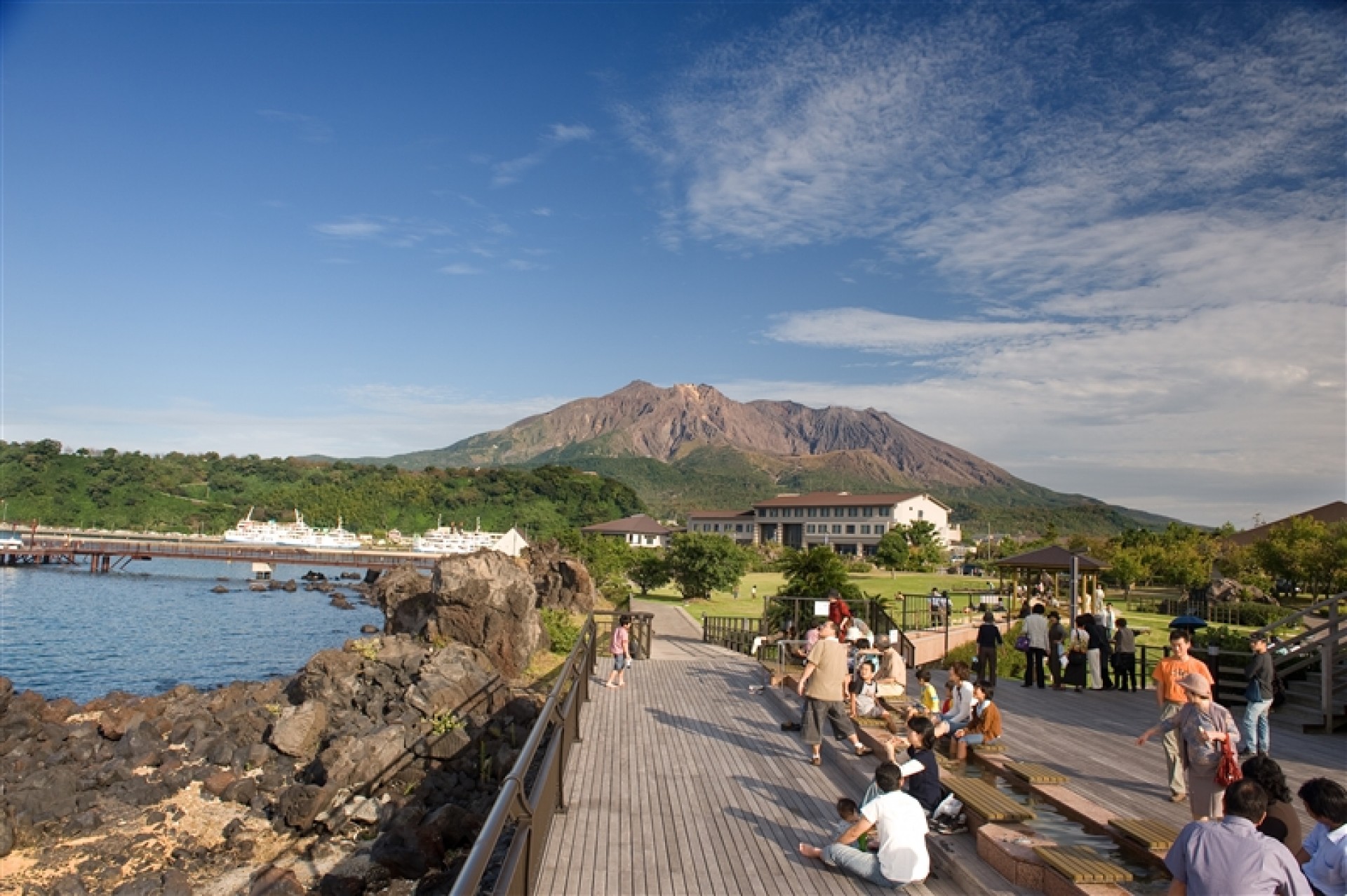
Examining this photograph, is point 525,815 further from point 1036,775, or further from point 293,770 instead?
point 293,770

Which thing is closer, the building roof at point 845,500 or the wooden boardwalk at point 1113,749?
the wooden boardwalk at point 1113,749

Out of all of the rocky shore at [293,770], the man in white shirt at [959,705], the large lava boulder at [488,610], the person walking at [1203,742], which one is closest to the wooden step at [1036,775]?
the man in white shirt at [959,705]

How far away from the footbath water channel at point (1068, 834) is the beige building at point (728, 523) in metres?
97.1

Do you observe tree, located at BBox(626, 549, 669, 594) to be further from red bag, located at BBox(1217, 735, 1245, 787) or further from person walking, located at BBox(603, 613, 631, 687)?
red bag, located at BBox(1217, 735, 1245, 787)

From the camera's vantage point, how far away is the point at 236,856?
13.0 m

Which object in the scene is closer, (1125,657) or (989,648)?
(989,648)

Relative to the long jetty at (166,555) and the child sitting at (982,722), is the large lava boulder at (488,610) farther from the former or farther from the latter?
the long jetty at (166,555)

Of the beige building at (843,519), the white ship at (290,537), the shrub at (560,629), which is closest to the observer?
the shrub at (560,629)

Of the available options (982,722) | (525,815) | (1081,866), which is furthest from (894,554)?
(525,815)

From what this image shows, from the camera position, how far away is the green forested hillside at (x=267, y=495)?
114 meters

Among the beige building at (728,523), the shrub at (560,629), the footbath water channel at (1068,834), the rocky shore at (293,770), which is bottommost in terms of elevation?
the rocky shore at (293,770)

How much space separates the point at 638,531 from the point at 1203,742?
8153 centimetres

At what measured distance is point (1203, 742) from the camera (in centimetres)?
720

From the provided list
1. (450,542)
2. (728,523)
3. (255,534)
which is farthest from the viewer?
(728,523)
